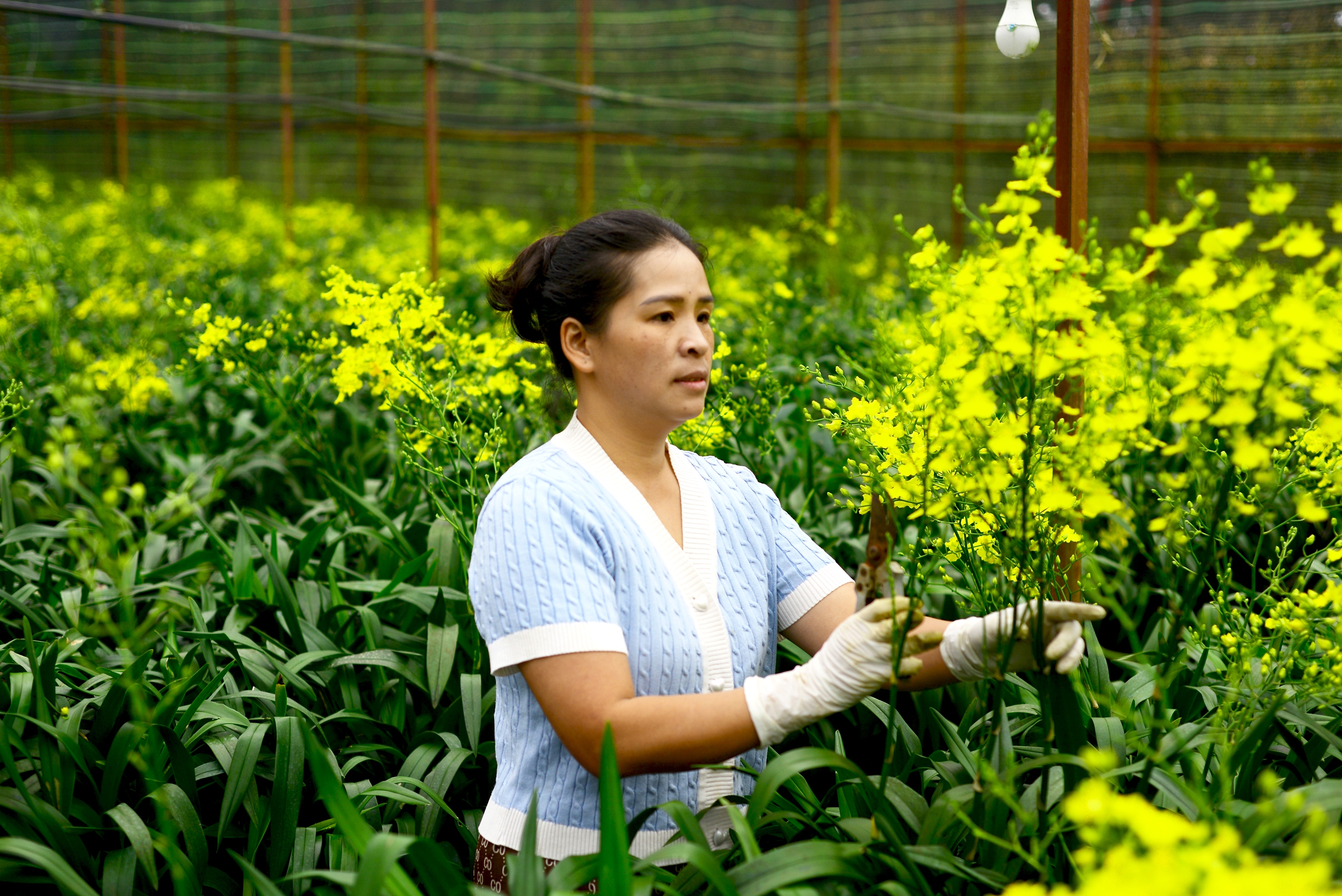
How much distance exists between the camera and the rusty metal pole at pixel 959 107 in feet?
28.3

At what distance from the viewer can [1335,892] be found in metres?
0.94

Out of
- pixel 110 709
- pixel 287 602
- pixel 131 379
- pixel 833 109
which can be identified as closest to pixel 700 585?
pixel 110 709

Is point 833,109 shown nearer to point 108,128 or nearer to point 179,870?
point 179,870

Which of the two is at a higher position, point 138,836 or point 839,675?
point 839,675

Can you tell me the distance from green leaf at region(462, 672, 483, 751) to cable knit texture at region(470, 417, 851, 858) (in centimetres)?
48

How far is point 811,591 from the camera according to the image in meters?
1.90

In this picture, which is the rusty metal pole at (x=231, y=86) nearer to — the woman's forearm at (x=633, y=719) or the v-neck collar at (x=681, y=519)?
the v-neck collar at (x=681, y=519)

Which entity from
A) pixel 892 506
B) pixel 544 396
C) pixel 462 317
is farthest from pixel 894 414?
→ pixel 462 317

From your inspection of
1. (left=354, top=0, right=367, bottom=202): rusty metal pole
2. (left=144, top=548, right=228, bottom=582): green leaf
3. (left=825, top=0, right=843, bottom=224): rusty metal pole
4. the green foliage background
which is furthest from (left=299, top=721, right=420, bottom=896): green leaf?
(left=354, top=0, right=367, bottom=202): rusty metal pole

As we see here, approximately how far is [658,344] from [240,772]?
3.62ft

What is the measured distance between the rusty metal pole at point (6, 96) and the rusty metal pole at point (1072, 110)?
12.1m

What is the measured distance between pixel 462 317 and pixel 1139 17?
281 inches

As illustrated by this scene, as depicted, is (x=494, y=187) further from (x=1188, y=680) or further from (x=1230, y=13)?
(x=1188, y=680)

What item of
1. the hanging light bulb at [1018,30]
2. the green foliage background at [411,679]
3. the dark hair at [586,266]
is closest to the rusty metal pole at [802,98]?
the green foliage background at [411,679]
